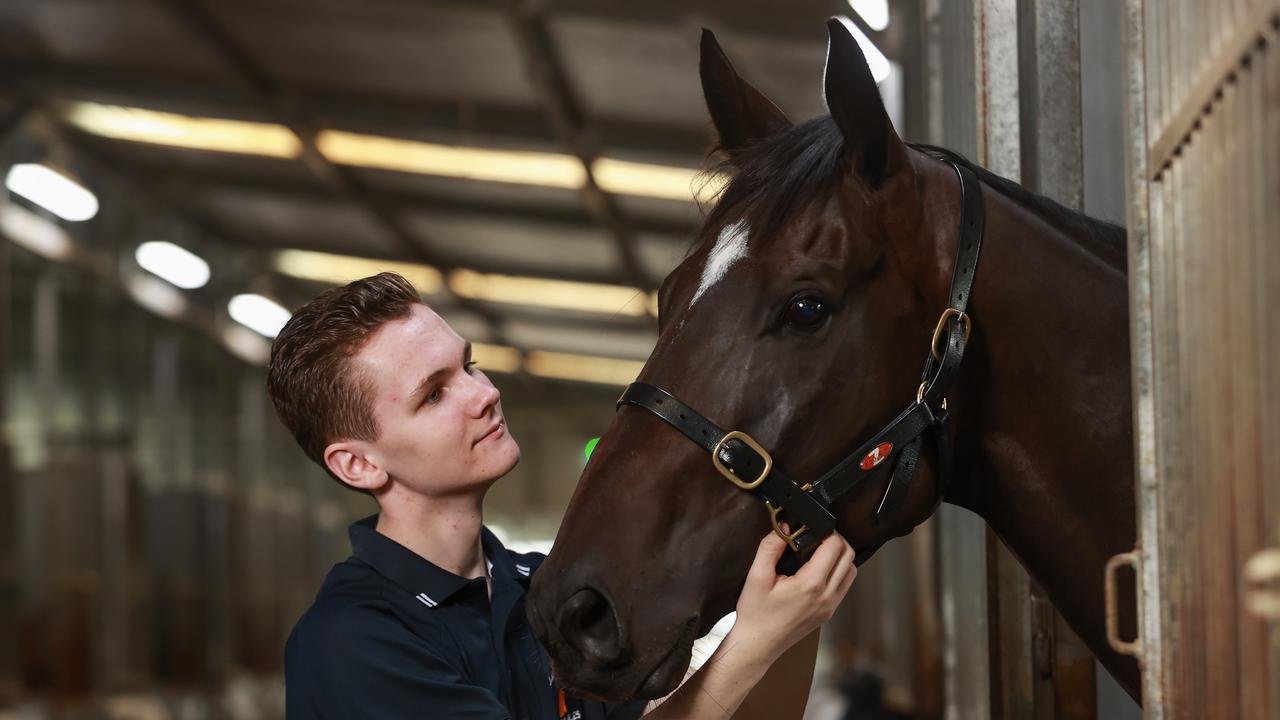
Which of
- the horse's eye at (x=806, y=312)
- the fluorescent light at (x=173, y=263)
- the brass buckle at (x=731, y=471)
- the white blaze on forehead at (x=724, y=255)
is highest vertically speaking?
the fluorescent light at (x=173, y=263)

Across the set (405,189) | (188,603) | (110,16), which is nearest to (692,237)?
(110,16)

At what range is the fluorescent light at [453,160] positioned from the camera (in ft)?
24.2

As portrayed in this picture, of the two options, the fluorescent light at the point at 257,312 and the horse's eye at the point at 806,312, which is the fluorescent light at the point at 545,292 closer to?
the fluorescent light at the point at 257,312

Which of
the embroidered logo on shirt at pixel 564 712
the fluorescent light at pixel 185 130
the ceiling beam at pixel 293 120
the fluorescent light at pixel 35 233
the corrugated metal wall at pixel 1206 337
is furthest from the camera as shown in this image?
the fluorescent light at pixel 35 233

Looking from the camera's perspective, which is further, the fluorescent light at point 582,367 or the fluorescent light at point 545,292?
the fluorescent light at point 582,367

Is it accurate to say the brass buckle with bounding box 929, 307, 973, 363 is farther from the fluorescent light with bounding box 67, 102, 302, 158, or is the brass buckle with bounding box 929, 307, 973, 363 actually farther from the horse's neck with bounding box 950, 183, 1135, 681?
the fluorescent light with bounding box 67, 102, 302, 158

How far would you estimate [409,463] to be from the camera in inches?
74.7

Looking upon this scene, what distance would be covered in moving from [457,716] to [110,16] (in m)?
5.60

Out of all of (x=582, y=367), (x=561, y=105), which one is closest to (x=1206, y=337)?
(x=561, y=105)

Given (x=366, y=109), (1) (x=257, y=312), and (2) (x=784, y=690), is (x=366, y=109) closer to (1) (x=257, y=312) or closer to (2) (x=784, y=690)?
(2) (x=784, y=690)

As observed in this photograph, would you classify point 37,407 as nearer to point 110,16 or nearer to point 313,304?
point 110,16

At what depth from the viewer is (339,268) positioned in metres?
11.7

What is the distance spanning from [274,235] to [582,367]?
19.0 feet

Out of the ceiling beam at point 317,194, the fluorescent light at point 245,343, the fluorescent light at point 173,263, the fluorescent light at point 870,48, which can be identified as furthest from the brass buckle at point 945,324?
the fluorescent light at point 245,343
